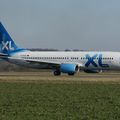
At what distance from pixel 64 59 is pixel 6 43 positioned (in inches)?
405

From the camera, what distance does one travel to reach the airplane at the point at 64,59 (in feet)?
200

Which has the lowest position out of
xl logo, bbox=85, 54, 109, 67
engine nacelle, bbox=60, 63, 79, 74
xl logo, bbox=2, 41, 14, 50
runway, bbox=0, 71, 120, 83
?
runway, bbox=0, 71, 120, 83

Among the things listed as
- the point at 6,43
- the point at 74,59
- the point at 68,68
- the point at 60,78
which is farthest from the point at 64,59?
the point at 60,78

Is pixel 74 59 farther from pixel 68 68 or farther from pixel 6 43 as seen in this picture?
pixel 6 43

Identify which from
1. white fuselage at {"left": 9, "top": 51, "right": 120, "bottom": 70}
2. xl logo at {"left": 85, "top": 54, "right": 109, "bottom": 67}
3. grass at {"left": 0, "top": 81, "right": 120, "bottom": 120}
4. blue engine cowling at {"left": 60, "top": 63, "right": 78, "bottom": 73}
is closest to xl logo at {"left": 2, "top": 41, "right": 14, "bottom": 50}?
white fuselage at {"left": 9, "top": 51, "right": 120, "bottom": 70}

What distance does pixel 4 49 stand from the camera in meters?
68.8

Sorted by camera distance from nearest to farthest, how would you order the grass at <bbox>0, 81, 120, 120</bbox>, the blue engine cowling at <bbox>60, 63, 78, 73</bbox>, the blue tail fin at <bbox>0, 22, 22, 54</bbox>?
the grass at <bbox>0, 81, 120, 120</bbox>, the blue engine cowling at <bbox>60, 63, 78, 73</bbox>, the blue tail fin at <bbox>0, 22, 22, 54</bbox>

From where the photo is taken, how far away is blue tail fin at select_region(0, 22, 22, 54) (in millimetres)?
68188

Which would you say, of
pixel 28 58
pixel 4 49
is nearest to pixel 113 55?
pixel 28 58

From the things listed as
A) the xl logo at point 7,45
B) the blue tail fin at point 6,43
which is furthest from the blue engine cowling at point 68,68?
the xl logo at point 7,45

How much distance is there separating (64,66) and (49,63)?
9.41 feet

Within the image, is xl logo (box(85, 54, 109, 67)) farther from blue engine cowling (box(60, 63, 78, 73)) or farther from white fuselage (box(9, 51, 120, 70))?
blue engine cowling (box(60, 63, 78, 73))

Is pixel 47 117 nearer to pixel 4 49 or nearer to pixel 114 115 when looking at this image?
pixel 114 115

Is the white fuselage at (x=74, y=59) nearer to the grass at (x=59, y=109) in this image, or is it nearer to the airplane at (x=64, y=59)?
the airplane at (x=64, y=59)
